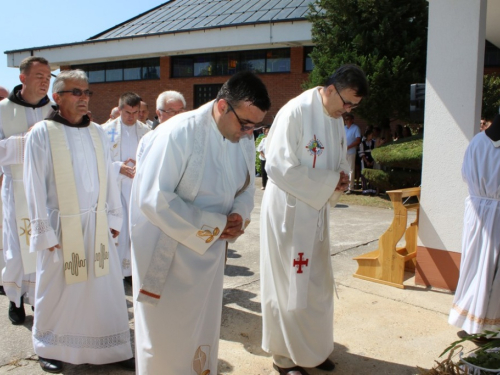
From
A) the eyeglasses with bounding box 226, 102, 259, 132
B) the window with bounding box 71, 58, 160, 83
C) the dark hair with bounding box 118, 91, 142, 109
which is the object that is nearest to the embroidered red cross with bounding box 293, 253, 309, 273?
the eyeglasses with bounding box 226, 102, 259, 132

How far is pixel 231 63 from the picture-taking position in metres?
22.2

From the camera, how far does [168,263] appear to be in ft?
8.09

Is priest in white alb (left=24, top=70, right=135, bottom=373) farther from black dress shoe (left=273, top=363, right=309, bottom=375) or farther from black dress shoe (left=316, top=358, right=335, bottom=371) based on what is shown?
black dress shoe (left=316, top=358, right=335, bottom=371)

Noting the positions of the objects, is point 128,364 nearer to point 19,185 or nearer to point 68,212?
point 68,212

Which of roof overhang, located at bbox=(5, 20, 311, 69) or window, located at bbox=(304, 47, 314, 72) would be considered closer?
roof overhang, located at bbox=(5, 20, 311, 69)

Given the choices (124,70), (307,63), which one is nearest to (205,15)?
(124,70)

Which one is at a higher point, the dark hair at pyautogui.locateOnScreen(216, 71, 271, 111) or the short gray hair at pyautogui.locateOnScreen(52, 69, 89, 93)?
the short gray hair at pyautogui.locateOnScreen(52, 69, 89, 93)

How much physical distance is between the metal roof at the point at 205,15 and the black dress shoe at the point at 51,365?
17.5 m

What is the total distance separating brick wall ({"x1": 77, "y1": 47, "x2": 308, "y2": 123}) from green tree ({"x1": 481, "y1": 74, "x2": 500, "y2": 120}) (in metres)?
7.77

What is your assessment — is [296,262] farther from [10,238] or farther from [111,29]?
[111,29]

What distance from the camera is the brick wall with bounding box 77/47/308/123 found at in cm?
2058

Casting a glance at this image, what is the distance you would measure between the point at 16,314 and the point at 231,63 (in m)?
19.0

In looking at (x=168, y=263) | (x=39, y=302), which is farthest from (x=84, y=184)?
(x=168, y=263)

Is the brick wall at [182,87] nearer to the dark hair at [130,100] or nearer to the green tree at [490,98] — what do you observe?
the green tree at [490,98]
